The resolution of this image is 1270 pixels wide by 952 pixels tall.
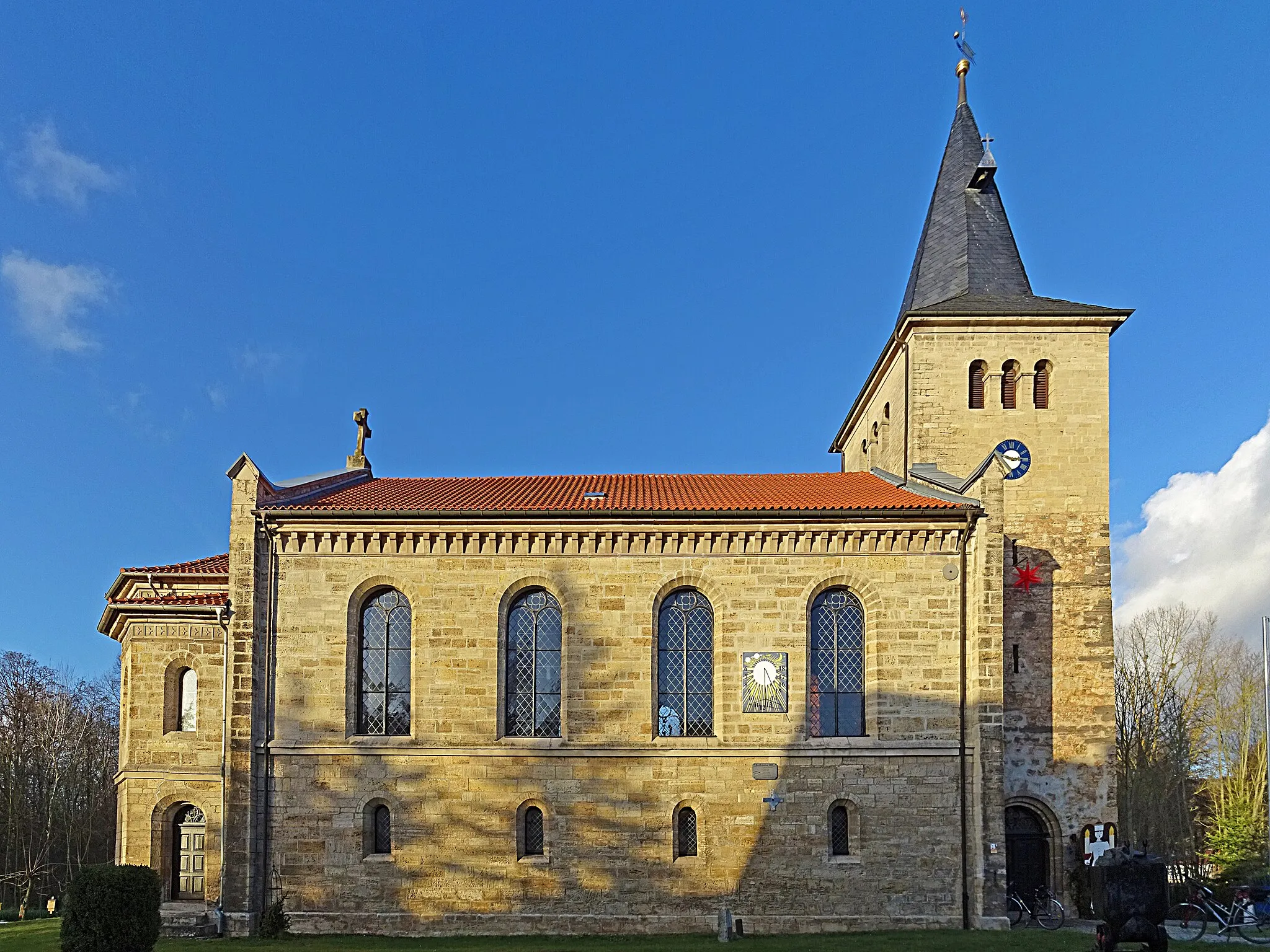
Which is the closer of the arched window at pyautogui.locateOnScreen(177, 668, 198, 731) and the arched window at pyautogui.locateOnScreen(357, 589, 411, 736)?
the arched window at pyautogui.locateOnScreen(357, 589, 411, 736)

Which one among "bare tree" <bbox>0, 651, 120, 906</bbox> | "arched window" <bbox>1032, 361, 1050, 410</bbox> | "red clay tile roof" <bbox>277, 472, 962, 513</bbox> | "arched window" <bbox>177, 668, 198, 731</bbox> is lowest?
"bare tree" <bbox>0, 651, 120, 906</bbox>

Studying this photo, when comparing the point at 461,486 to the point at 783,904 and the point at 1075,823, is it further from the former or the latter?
the point at 1075,823

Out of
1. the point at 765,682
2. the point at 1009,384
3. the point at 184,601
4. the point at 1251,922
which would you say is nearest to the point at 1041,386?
the point at 1009,384

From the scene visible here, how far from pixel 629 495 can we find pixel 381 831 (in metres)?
9.55

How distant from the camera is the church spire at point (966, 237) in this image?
2811 centimetres

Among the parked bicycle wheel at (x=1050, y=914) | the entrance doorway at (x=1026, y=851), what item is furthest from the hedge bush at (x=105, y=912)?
the entrance doorway at (x=1026, y=851)

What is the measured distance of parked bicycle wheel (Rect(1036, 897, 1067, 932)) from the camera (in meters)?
21.8

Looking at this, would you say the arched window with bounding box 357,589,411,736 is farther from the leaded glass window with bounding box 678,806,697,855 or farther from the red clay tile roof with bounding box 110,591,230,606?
the leaded glass window with bounding box 678,806,697,855

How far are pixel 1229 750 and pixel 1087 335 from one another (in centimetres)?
2413

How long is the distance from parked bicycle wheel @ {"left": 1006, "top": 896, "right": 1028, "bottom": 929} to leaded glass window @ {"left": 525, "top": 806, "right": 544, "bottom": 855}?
10.3 m

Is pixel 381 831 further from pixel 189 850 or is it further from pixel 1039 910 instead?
pixel 1039 910

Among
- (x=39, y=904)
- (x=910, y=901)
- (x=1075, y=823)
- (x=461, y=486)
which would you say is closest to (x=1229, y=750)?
(x=1075, y=823)

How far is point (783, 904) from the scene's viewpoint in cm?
2147

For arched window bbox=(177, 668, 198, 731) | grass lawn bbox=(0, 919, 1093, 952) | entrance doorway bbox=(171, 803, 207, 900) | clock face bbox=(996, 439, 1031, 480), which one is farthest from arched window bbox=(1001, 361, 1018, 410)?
entrance doorway bbox=(171, 803, 207, 900)
